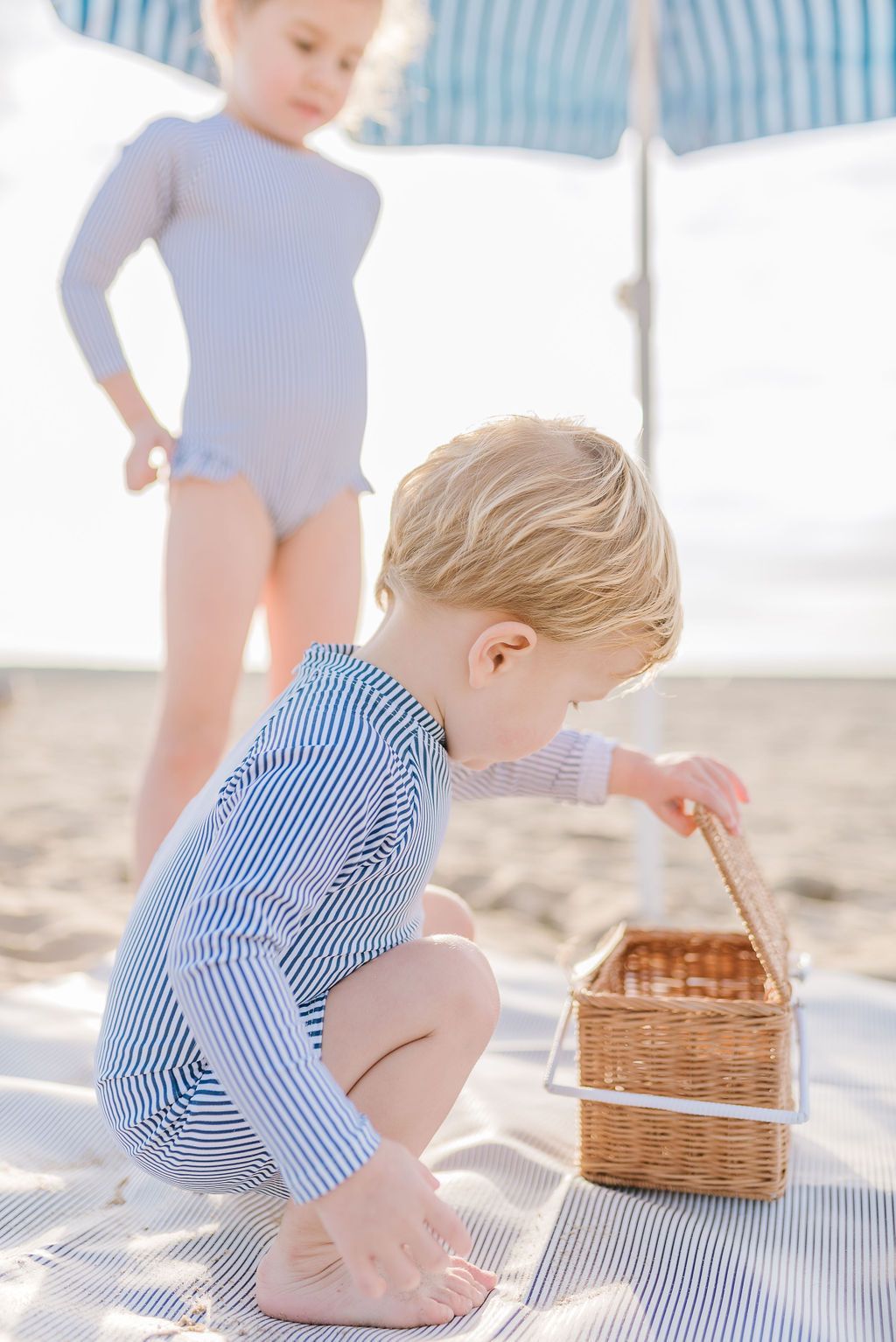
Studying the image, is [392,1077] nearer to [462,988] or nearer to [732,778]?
[462,988]

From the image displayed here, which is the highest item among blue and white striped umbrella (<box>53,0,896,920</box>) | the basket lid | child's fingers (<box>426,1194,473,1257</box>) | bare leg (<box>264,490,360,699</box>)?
blue and white striped umbrella (<box>53,0,896,920</box>)

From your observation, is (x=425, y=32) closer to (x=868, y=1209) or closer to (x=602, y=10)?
(x=602, y=10)

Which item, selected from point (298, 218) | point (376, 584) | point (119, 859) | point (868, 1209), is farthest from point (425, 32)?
point (868, 1209)

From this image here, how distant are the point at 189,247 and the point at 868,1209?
1.52 metres

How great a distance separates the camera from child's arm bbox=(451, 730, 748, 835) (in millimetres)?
1397

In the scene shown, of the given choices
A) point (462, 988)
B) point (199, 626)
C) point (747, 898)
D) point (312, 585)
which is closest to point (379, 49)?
point (312, 585)

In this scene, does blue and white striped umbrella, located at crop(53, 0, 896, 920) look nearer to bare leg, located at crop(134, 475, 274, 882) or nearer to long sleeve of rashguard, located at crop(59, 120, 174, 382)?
long sleeve of rashguard, located at crop(59, 120, 174, 382)

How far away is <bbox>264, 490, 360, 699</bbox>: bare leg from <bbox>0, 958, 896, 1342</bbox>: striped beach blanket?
644 millimetres

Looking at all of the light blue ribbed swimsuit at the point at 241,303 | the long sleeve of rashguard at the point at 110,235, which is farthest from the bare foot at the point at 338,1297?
the long sleeve of rashguard at the point at 110,235

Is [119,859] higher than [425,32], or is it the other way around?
[425,32]

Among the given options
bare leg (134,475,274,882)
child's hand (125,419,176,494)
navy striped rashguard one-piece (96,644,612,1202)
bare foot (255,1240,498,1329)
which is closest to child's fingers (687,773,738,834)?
navy striped rashguard one-piece (96,644,612,1202)

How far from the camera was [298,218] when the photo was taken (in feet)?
5.87

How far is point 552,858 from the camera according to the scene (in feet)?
11.2

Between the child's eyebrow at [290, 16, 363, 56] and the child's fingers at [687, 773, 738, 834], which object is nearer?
the child's fingers at [687, 773, 738, 834]
